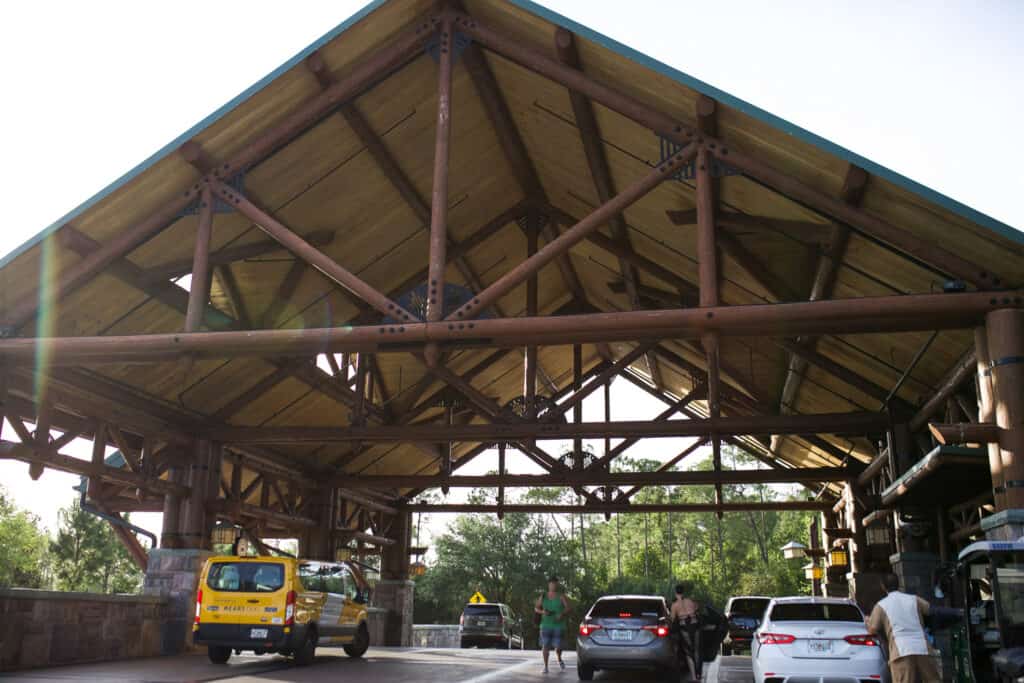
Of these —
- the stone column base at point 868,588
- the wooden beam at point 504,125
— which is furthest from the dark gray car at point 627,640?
the stone column base at point 868,588

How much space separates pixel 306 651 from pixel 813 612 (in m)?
8.39

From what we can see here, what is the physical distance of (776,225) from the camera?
13.2 metres

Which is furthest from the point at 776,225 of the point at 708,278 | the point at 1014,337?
the point at 1014,337

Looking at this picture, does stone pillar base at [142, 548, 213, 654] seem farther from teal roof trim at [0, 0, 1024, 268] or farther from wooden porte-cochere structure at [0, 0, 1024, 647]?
teal roof trim at [0, 0, 1024, 268]

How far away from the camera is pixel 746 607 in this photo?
22781 mm

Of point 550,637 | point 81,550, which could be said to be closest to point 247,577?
point 550,637

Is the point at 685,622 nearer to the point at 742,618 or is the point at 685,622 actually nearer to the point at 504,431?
the point at 504,431

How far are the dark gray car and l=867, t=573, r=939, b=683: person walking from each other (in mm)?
5130

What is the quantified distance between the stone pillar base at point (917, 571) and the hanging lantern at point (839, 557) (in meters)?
8.84

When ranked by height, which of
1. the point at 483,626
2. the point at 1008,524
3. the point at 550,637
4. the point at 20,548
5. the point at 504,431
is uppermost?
the point at 504,431

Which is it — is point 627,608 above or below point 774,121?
below

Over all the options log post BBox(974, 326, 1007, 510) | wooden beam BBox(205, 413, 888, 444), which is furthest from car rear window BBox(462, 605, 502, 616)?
log post BBox(974, 326, 1007, 510)

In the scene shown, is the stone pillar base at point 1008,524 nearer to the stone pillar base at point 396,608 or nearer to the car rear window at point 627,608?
the car rear window at point 627,608

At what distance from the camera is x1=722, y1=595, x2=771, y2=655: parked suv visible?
2211cm
